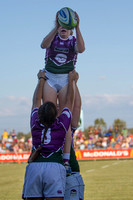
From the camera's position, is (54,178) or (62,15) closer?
(54,178)

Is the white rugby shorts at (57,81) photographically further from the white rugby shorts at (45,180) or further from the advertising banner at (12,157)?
the advertising banner at (12,157)

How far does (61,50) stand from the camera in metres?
5.96

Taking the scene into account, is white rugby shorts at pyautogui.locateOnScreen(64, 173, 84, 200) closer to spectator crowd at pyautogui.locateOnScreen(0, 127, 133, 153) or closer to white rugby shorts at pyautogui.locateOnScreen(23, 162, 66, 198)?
white rugby shorts at pyautogui.locateOnScreen(23, 162, 66, 198)

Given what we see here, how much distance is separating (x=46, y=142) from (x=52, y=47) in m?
1.84

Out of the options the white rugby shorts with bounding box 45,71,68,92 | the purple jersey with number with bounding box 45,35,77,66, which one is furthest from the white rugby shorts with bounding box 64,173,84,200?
the purple jersey with number with bounding box 45,35,77,66

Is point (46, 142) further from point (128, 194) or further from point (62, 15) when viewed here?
point (128, 194)

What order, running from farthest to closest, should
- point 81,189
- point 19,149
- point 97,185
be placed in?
1. point 19,149
2. point 97,185
3. point 81,189

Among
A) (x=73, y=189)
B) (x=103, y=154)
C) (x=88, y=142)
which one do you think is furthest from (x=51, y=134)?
(x=88, y=142)

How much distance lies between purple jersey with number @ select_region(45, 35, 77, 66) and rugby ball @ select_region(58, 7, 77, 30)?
0.32 meters

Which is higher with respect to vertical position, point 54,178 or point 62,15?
point 62,15

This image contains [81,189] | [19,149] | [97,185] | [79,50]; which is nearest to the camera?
[81,189]

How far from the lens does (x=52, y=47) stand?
19.5 ft

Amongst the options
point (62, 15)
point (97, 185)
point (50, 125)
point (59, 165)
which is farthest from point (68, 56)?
point (97, 185)

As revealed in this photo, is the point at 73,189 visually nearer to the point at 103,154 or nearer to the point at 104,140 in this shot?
the point at 103,154
